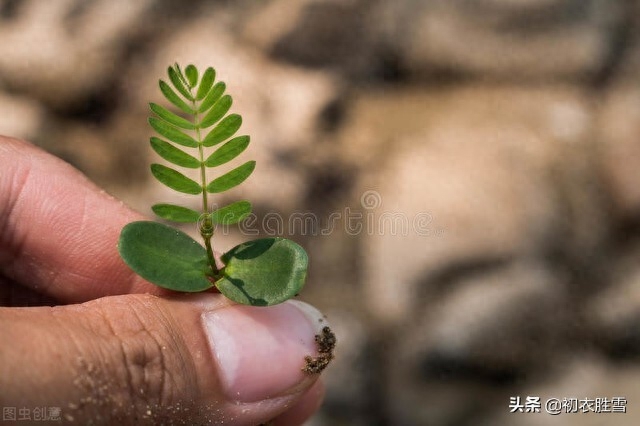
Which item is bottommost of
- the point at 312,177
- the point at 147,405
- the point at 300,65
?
the point at 147,405

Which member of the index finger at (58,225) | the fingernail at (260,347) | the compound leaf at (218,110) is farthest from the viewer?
the index finger at (58,225)

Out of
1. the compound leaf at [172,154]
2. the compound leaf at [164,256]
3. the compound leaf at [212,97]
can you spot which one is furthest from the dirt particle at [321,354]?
the compound leaf at [212,97]

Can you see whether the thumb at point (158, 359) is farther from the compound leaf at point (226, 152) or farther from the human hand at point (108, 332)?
the compound leaf at point (226, 152)

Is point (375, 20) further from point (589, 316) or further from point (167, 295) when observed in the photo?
point (167, 295)

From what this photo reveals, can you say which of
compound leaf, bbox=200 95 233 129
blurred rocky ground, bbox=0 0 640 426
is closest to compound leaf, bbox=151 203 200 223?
compound leaf, bbox=200 95 233 129

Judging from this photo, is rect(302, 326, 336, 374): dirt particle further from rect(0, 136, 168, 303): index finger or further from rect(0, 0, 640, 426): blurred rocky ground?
rect(0, 0, 640, 426): blurred rocky ground

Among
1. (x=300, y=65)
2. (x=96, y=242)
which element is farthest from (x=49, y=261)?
Result: (x=300, y=65)

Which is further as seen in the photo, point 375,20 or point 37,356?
point 375,20

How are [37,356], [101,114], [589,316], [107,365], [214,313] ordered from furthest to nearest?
1. [101,114]
2. [589,316]
3. [214,313]
4. [107,365]
5. [37,356]
